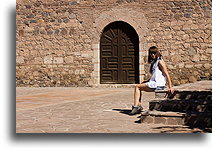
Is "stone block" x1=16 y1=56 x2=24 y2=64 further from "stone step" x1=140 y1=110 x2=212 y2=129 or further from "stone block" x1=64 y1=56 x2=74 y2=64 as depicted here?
"stone step" x1=140 y1=110 x2=212 y2=129

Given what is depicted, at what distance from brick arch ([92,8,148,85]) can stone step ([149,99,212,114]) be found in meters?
6.29

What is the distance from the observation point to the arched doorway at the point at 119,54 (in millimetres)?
11562

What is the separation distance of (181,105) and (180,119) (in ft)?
2.01

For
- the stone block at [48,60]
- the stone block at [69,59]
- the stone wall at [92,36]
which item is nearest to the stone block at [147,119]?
the stone wall at [92,36]

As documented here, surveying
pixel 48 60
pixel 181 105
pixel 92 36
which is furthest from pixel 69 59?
pixel 181 105

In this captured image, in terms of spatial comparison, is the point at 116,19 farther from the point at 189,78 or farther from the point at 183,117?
the point at 183,117

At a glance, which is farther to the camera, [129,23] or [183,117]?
[129,23]

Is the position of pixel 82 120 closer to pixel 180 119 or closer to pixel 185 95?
pixel 180 119

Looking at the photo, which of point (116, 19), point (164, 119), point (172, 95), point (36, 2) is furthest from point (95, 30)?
point (164, 119)

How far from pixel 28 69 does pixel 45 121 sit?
766 centimetres

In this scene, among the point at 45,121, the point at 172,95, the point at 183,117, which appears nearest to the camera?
the point at 183,117

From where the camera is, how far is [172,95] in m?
5.32

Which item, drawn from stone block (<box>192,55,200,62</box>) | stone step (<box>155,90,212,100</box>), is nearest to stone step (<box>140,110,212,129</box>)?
stone step (<box>155,90,212,100</box>)

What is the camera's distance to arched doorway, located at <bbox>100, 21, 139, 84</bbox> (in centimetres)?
1156
